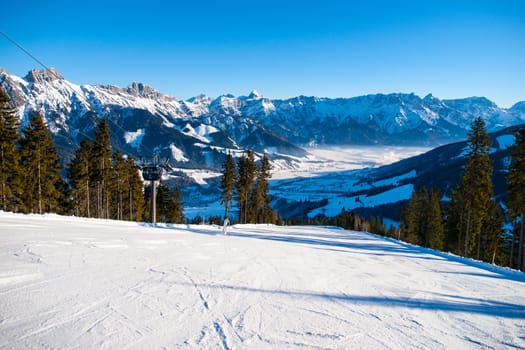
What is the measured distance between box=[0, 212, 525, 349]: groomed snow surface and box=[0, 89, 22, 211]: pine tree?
2279 cm

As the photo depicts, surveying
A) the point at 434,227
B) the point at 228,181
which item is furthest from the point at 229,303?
the point at 434,227

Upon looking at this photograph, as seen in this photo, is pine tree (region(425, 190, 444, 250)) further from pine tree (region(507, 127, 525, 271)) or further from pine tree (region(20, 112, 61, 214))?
pine tree (region(20, 112, 61, 214))

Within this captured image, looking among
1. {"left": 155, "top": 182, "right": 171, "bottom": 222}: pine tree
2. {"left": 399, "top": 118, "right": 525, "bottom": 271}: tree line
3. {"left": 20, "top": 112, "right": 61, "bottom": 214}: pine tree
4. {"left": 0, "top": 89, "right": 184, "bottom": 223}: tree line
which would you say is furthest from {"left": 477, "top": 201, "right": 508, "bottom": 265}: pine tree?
{"left": 20, "top": 112, "right": 61, "bottom": 214}: pine tree

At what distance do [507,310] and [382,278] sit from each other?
2519 millimetres

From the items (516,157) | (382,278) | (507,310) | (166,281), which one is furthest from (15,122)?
(516,157)

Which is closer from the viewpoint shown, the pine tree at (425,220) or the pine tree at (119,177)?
the pine tree at (425,220)

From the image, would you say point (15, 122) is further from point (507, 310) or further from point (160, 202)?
point (507, 310)

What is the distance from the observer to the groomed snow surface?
3.69m

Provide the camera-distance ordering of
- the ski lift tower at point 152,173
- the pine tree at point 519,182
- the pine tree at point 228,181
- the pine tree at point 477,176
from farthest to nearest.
→ 1. the pine tree at point 228,181
2. the pine tree at point 477,176
3. the ski lift tower at point 152,173
4. the pine tree at point 519,182

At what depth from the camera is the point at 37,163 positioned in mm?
29297

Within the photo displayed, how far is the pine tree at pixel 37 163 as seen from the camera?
2888cm

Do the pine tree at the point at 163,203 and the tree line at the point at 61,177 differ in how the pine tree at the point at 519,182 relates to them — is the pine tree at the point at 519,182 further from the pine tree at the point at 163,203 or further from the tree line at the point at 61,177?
the pine tree at the point at 163,203

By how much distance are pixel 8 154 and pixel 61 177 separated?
39.2ft

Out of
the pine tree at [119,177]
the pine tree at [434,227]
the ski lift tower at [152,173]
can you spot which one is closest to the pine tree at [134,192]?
the pine tree at [119,177]
